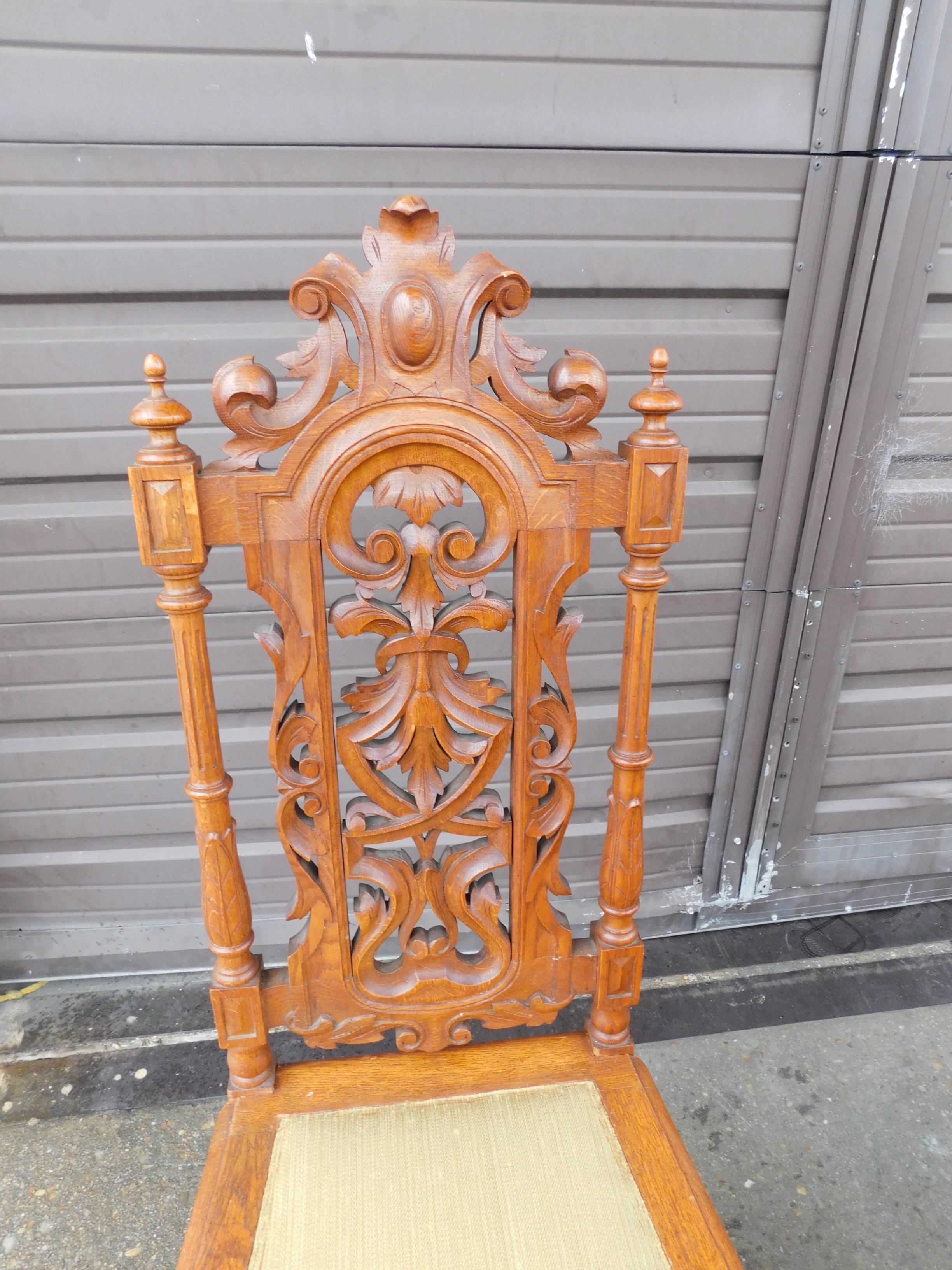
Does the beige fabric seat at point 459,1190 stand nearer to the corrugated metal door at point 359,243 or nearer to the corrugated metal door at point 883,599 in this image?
the corrugated metal door at point 359,243

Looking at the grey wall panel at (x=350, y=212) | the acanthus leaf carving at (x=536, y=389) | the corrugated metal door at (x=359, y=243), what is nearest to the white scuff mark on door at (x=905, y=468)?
the corrugated metal door at (x=359, y=243)

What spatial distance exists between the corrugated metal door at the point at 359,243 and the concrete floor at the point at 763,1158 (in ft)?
2.15

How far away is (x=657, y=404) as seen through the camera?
85 centimetres

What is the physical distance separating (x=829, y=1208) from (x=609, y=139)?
2024mm

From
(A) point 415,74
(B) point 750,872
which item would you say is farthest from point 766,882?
(A) point 415,74

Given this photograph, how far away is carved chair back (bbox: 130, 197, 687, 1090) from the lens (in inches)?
32.2

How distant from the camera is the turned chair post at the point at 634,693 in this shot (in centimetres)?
87

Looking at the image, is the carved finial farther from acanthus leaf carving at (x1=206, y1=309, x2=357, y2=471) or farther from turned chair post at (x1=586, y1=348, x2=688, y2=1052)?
turned chair post at (x1=586, y1=348, x2=688, y2=1052)

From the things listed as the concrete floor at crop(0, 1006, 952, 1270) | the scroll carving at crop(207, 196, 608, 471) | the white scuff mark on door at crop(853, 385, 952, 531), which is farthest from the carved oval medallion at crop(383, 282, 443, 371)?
the concrete floor at crop(0, 1006, 952, 1270)

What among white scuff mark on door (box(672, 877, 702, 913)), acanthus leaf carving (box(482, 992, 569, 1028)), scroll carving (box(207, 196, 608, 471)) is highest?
scroll carving (box(207, 196, 608, 471))

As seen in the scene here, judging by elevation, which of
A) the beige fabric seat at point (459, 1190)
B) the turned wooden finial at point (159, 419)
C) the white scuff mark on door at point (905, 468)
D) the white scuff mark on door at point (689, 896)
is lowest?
the white scuff mark on door at point (689, 896)

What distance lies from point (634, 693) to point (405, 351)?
0.48 m

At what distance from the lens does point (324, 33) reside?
1.32m

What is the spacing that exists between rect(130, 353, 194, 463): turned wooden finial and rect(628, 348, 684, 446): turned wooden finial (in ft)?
1.56
